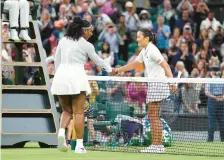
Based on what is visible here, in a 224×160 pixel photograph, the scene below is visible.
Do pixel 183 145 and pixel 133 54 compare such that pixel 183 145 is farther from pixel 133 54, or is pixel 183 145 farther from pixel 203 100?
pixel 133 54

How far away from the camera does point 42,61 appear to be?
1905 cm

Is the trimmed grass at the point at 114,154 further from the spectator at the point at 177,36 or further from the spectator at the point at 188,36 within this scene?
the spectator at the point at 188,36

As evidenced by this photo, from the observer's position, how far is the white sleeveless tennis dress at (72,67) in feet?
52.6

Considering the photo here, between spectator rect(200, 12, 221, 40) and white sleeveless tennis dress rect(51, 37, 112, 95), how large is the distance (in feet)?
45.6

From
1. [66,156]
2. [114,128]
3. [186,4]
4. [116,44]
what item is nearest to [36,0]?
[114,128]

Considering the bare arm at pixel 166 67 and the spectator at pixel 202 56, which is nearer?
the bare arm at pixel 166 67

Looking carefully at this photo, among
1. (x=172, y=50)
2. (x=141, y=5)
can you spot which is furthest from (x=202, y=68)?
(x=141, y=5)

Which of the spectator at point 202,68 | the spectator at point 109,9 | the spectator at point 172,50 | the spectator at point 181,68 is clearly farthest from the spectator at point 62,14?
the spectator at point 202,68

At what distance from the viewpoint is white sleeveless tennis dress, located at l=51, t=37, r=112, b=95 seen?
16047mm

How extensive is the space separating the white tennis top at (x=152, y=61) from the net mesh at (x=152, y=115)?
0.16m

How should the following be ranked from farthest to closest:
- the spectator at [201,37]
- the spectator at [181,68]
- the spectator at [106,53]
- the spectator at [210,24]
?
1. the spectator at [210,24]
2. the spectator at [201,37]
3. the spectator at [106,53]
4. the spectator at [181,68]

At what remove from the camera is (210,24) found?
30.3 m

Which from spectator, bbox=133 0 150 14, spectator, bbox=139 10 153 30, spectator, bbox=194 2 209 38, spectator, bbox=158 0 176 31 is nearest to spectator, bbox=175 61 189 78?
spectator, bbox=139 10 153 30

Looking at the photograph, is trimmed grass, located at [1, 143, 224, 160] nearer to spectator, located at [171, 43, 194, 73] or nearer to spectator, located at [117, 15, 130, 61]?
spectator, located at [171, 43, 194, 73]
